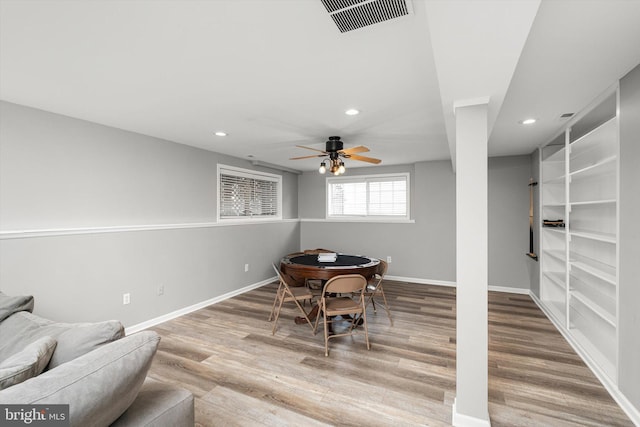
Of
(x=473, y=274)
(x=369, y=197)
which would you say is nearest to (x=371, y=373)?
(x=473, y=274)

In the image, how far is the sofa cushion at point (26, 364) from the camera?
0.97 meters

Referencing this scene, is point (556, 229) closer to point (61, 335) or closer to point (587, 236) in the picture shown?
point (587, 236)

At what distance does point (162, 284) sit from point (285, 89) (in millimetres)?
3021

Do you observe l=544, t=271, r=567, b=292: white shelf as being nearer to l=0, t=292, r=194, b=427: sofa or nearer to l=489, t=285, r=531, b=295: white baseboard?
l=489, t=285, r=531, b=295: white baseboard

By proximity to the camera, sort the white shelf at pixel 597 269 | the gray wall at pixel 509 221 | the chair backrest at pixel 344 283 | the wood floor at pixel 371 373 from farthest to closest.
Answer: the gray wall at pixel 509 221 < the chair backrest at pixel 344 283 < the white shelf at pixel 597 269 < the wood floor at pixel 371 373

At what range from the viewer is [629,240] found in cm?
198

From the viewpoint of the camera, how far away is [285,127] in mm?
3314

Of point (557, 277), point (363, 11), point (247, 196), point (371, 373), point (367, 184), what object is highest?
point (363, 11)

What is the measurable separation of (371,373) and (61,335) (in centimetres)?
219

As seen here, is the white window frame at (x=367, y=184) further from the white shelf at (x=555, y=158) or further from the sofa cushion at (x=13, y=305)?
the sofa cushion at (x=13, y=305)

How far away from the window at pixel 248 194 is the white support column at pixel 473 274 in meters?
3.90

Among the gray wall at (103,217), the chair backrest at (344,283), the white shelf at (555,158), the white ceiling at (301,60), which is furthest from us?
the white shelf at (555,158)

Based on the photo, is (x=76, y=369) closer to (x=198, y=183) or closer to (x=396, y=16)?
(x=396, y=16)

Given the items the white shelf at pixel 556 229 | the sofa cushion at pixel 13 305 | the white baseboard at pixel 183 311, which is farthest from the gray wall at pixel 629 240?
the white baseboard at pixel 183 311
